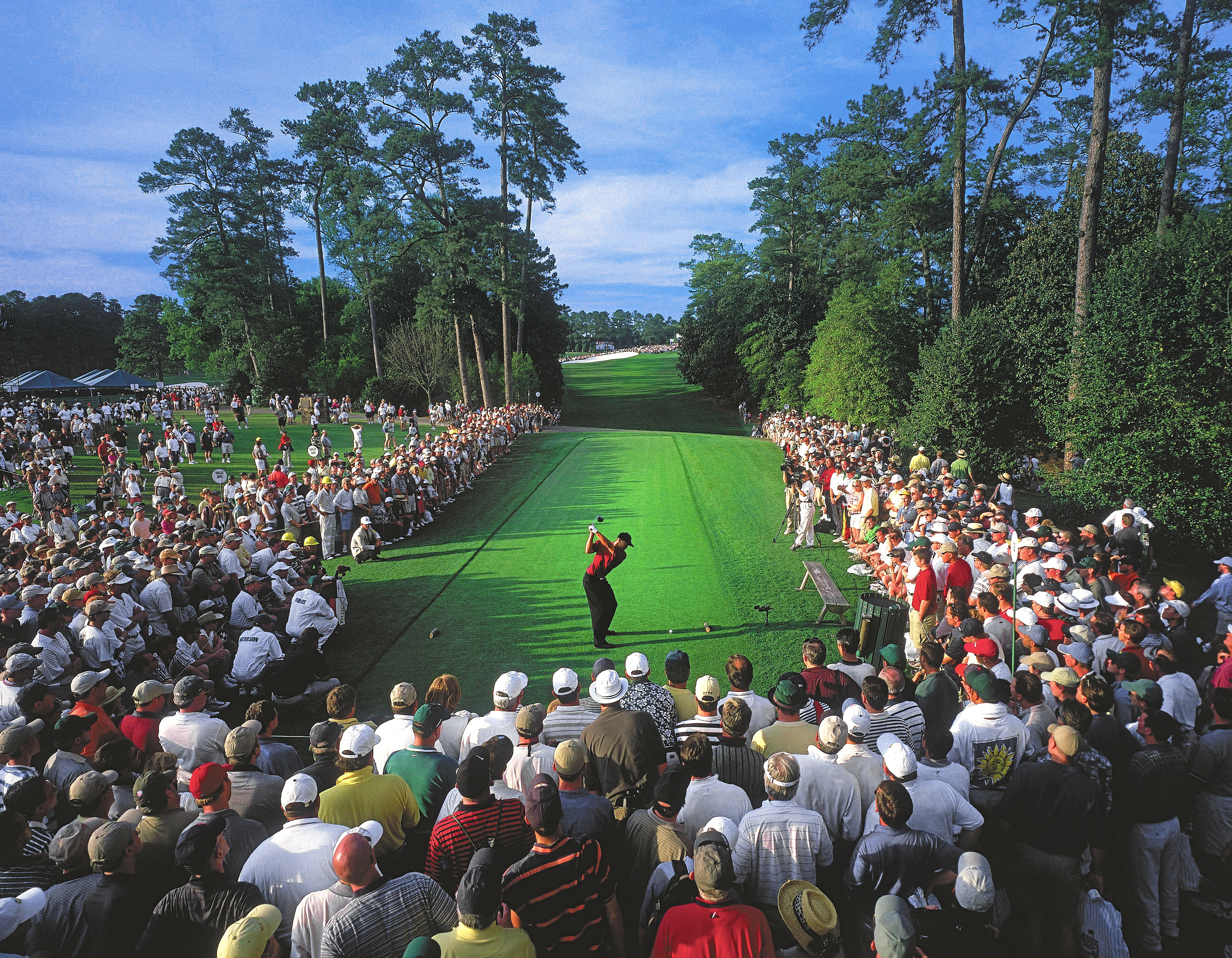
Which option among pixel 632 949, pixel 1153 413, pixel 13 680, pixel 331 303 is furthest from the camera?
pixel 331 303

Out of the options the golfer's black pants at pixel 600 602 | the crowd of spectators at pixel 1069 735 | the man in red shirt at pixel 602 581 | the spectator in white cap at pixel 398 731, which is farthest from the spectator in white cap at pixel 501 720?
the golfer's black pants at pixel 600 602

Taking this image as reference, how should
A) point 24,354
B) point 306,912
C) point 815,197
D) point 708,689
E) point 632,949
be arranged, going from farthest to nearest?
point 24,354, point 815,197, point 708,689, point 632,949, point 306,912

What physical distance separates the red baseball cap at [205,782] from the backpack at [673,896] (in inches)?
107

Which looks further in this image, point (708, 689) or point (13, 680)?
point (13, 680)

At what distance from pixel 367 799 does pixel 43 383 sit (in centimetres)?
4786

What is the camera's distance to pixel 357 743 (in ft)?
15.0

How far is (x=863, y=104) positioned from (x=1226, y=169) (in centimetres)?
2075

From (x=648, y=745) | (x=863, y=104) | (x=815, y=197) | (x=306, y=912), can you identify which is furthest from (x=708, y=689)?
(x=815, y=197)

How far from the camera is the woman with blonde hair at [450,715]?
5.48m

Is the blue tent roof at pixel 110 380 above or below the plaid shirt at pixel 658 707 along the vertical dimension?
above

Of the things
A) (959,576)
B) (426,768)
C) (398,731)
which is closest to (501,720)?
(426,768)

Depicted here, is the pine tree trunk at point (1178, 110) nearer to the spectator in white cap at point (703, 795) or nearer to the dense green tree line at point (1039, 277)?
the dense green tree line at point (1039, 277)

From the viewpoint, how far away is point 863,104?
127 ft

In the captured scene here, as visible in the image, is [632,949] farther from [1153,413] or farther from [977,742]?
[1153,413]
